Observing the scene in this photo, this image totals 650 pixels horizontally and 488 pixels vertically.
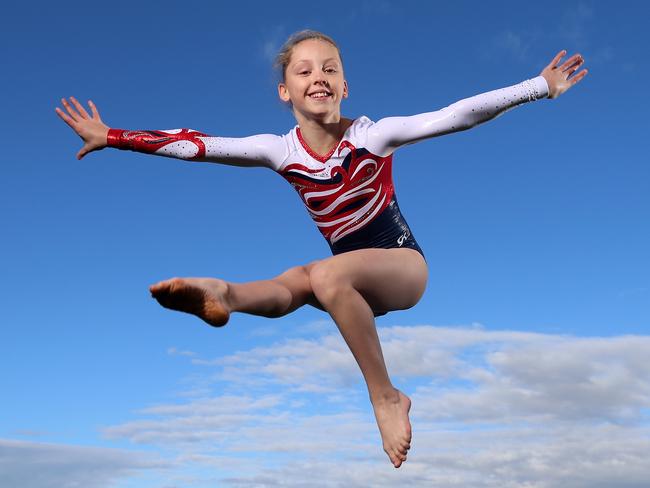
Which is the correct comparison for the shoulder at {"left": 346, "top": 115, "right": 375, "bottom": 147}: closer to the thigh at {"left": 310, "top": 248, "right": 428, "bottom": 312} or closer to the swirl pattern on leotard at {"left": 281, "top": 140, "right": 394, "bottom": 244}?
the swirl pattern on leotard at {"left": 281, "top": 140, "right": 394, "bottom": 244}

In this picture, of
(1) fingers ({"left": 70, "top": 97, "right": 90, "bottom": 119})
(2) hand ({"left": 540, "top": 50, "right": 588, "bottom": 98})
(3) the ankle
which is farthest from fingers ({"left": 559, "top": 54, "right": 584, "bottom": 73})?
(1) fingers ({"left": 70, "top": 97, "right": 90, "bottom": 119})

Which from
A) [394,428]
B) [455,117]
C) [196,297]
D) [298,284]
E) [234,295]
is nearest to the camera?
[196,297]

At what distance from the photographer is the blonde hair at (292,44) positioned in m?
7.02

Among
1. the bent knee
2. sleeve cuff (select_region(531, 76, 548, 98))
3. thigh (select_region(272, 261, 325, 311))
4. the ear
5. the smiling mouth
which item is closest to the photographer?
the bent knee

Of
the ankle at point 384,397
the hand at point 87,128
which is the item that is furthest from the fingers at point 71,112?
the ankle at point 384,397

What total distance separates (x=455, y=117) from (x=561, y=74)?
1.08 meters

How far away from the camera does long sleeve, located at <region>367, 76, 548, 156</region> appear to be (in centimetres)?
645

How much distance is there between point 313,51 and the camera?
6.87 metres

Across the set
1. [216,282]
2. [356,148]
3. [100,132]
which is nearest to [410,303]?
[356,148]

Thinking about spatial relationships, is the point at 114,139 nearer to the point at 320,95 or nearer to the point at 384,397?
the point at 320,95

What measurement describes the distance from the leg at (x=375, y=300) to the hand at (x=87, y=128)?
2.21 metres

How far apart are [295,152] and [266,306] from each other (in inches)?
61.0

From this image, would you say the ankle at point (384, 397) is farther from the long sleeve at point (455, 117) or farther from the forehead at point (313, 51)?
the forehead at point (313, 51)

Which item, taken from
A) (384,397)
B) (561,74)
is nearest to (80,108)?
A: (384,397)
